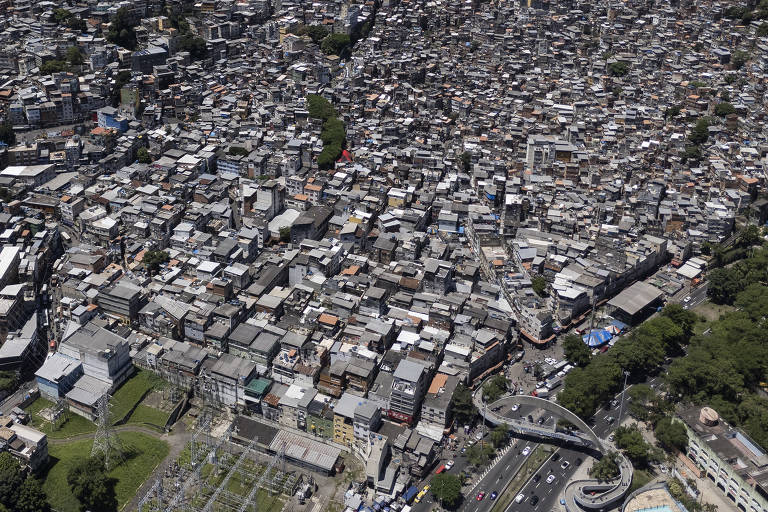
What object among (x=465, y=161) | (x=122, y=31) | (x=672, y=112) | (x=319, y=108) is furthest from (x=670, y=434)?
(x=122, y=31)

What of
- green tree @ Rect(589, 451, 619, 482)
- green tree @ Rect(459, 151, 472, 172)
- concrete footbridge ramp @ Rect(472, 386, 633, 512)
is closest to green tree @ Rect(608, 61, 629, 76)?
green tree @ Rect(459, 151, 472, 172)

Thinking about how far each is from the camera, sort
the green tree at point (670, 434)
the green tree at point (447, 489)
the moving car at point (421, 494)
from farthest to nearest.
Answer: the green tree at point (670, 434) < the moving car at point (421, 494) < the green tree at point (447, 489)

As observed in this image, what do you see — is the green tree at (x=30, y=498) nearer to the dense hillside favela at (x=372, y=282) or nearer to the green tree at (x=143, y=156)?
the dense hillside favela at (x=372, y=282)

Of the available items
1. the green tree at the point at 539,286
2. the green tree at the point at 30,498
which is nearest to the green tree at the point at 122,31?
the green tree at the point at 539,286

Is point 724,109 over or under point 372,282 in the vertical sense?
over

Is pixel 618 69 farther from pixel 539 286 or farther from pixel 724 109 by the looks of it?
pixel 539 286

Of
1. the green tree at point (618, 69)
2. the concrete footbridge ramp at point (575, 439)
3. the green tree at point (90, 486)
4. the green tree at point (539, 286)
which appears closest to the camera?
the green tree at point (90, 486)

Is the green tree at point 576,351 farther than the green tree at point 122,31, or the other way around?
the green tree at point 122,31

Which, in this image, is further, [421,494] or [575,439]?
[575,439]
